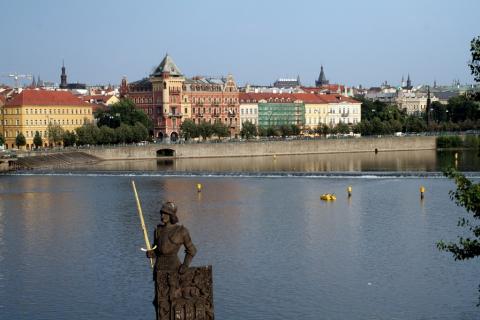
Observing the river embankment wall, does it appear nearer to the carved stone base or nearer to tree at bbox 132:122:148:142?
tree at bbox 132:122:148:142

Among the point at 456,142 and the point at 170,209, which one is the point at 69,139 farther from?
the point at 170,209

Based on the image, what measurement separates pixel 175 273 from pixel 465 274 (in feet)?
54.0

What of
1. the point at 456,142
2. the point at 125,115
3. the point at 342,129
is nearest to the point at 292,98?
the point at 342,129

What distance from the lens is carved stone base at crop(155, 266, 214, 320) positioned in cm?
1074

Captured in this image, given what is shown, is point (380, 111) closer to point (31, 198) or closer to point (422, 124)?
point (422, 124)

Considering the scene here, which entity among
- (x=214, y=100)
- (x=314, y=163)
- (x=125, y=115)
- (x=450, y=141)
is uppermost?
(x=214, y=100)

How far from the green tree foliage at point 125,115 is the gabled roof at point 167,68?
7.60 m

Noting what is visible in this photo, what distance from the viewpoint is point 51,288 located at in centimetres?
2494

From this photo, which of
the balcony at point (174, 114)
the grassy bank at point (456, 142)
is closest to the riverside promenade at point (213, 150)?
the grassy bank at point (456, 142)

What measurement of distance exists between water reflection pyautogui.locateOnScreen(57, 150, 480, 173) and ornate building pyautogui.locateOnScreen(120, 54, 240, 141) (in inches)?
847

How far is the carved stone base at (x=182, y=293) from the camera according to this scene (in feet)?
35.2

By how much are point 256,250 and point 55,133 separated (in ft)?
214

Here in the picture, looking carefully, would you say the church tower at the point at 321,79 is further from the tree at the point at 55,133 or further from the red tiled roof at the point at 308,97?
the tree at the point at 55,133

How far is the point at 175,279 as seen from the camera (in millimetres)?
10734
